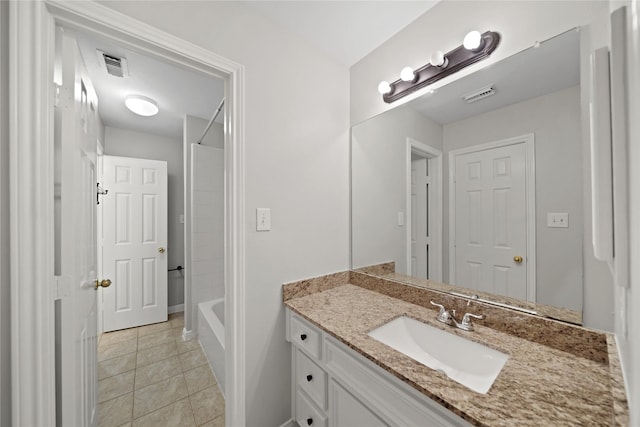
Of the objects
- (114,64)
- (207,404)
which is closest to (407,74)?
(114,64)

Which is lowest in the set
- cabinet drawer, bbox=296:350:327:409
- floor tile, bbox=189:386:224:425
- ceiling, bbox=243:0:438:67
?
floor tile, bbox=189:386:224:425

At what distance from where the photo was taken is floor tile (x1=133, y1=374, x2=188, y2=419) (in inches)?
63.1

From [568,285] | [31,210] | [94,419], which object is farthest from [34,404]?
[568,285]

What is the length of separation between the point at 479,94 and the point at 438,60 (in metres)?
0.26

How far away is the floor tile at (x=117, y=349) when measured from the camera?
2.17 meters

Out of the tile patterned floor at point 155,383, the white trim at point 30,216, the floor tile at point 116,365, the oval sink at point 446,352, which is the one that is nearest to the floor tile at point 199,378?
the tile patterned floor at point 155,383

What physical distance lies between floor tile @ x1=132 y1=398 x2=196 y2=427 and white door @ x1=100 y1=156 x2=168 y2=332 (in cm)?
155

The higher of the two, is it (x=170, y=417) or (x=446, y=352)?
(x=446, y=352)

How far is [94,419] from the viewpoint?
4.17 feet

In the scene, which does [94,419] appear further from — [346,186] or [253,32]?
[253,32]

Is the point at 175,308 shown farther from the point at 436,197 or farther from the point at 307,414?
the point at 436,197

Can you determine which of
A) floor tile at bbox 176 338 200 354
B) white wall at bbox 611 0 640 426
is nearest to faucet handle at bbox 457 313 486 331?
white wall at bbox 611 0 640 426

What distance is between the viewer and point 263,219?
1307 mm

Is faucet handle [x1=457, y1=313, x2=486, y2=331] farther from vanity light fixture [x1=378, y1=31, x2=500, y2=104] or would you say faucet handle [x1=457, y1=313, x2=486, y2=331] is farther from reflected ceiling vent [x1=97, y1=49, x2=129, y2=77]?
reflected ceiling vent [x1=97, y1=49, x2=129, y2=77]
